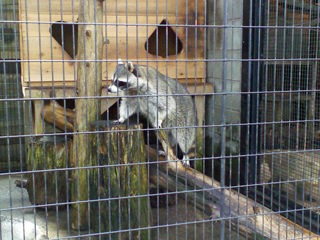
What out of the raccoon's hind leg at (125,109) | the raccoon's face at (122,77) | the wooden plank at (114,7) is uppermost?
the wooden plank at (114,7)

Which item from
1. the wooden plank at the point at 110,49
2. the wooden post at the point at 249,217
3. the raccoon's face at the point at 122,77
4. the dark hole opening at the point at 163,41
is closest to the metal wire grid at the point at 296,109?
the wooden post at the point at 249,217

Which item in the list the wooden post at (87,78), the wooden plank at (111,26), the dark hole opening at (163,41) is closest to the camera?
the wooden post at (87,78)

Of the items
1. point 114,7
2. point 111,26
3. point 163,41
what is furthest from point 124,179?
point 163,41

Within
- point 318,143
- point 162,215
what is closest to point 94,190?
point 162,215

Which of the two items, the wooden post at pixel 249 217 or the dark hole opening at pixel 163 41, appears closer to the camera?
the wooden post at pixel 249 217

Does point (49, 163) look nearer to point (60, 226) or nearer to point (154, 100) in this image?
point (60, 226)

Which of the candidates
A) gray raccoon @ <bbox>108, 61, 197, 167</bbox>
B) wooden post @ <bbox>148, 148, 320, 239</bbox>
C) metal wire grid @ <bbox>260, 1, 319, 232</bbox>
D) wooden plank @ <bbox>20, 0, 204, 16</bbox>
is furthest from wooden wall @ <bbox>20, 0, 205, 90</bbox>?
wooden post @ <bbox>148, 148, 320, 239</bbox>

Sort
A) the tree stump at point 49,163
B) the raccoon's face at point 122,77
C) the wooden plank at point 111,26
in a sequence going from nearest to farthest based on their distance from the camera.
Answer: the raccoon's face at point 122,77, the tree stump at point 49,163, the wooden plank at point 111,26

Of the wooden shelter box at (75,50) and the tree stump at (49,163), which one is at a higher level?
the wooden shelter box at (75,50)

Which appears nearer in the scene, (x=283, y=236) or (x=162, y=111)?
(x=283, y=236)

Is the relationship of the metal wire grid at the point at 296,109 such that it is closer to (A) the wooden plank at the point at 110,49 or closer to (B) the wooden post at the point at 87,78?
(A) the wooden plank at the point at 110,49

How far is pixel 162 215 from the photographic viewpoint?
421cm

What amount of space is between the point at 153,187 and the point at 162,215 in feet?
1.28

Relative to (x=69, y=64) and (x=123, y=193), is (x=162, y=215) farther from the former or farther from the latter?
(x=69, y=64)
